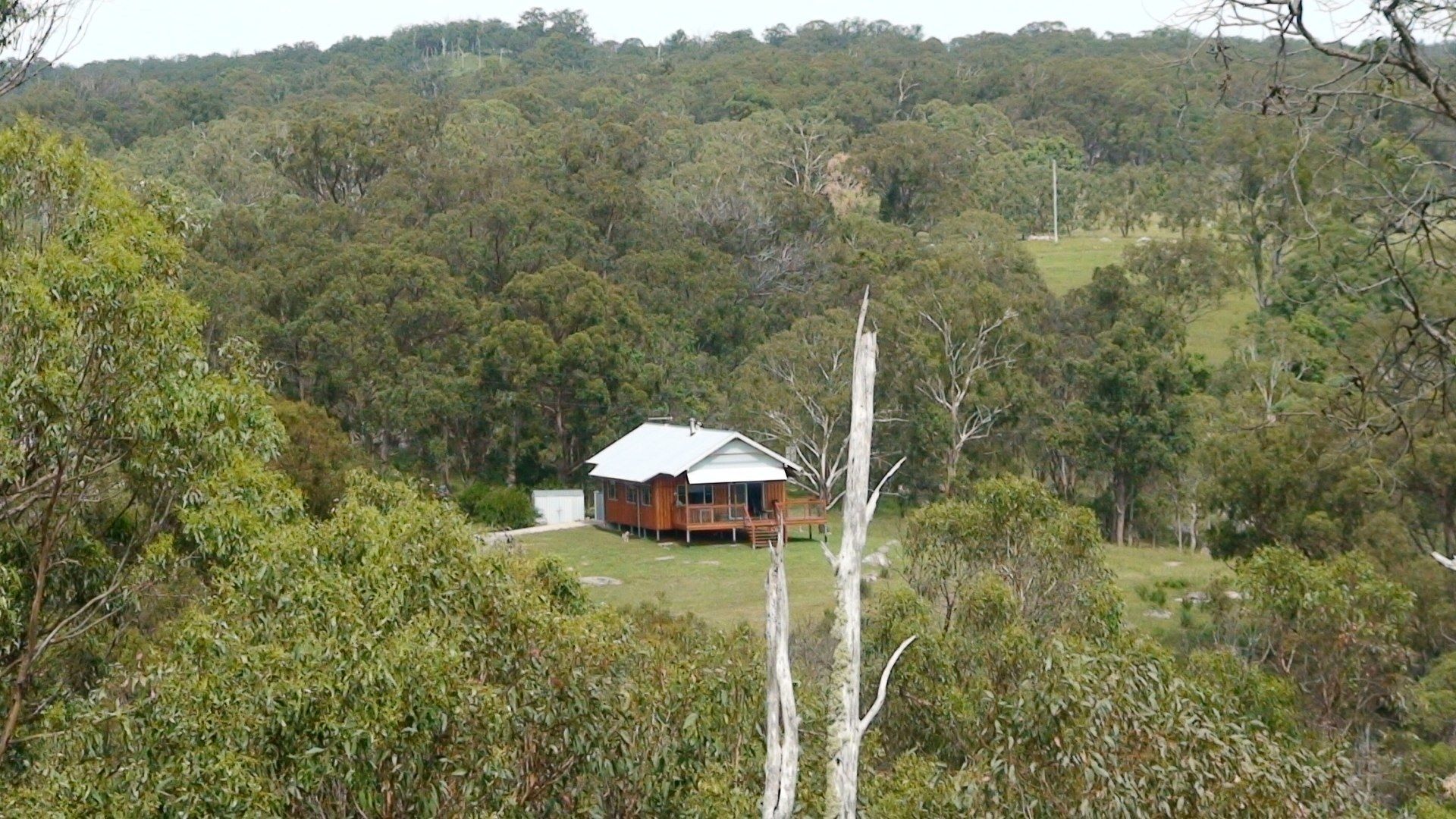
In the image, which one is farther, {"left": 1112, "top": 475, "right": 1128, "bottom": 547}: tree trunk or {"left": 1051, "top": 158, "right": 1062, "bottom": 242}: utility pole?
{"left": 1051, "top": 158, "right": 1062, "bottom": 242}: utility pole

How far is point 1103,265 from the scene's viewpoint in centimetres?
4941

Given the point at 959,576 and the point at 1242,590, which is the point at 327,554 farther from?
the point at 1242,590

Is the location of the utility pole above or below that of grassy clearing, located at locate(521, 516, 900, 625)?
above

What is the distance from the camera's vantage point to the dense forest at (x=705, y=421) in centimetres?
769

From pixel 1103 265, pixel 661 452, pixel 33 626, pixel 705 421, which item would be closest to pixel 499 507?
pixel 661 452

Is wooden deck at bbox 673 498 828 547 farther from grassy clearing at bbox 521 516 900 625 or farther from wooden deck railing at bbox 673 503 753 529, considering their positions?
grassy clearing at bbox 521 516 900 625

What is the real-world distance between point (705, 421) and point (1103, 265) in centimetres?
1712

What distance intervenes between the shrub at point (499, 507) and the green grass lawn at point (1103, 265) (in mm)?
16732

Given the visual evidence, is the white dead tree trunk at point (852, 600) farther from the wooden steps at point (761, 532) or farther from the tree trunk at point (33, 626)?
the wooden steps at point (761, 532)

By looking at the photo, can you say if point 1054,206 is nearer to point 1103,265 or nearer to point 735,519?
point 1103,265

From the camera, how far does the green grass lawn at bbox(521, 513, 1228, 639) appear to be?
84.7ft

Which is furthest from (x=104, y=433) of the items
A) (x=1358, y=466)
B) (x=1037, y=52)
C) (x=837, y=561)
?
(x=1037, y=52)

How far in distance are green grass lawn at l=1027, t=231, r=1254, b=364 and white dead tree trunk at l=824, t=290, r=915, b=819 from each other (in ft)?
Result: 112

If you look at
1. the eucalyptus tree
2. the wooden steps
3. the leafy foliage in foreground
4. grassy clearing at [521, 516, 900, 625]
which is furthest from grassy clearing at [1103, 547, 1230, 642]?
→ the leafy foliage in foreground
